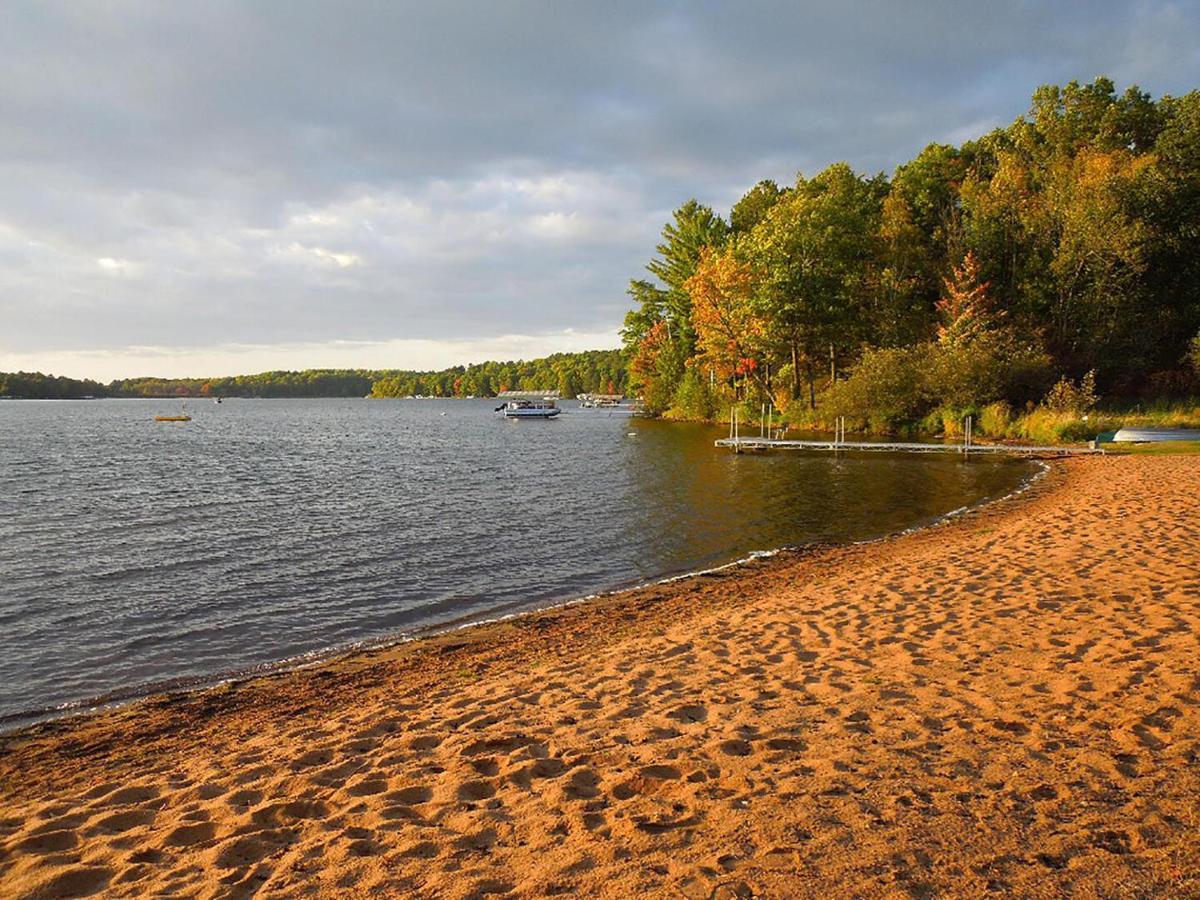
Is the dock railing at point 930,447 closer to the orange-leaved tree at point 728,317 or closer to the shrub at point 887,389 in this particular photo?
the shrub at point 887,389

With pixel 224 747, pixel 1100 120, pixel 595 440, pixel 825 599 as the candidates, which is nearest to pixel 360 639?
pixel 224 747

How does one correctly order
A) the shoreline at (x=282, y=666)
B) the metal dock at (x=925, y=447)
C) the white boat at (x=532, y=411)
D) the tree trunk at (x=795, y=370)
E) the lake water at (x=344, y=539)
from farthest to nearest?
the white boat at (x=532, y=411)
the tree trunk at (x=795, y=370)
the metal dock at (x=925, y=447)
the lake water at (x=344, y=539)
the shoreline at (x=282, y=666)

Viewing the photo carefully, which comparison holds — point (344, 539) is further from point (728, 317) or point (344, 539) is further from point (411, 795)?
point (728, 317)

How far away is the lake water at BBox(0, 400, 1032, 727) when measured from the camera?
38.3 ft

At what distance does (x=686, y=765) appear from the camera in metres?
5.80

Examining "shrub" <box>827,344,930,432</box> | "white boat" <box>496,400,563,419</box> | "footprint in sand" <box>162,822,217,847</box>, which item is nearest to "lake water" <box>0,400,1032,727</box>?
"footprint in sand" <box>162,822,217,847</box>

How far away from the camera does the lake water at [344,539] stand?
1168 centimetres

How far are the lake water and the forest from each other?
13.5 m

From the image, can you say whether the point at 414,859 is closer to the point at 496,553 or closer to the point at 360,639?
the point at 360,639

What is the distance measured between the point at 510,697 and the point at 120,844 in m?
3.74

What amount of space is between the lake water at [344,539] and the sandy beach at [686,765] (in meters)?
2.29

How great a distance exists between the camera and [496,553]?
58.5 feet

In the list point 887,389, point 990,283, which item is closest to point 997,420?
point 887,389

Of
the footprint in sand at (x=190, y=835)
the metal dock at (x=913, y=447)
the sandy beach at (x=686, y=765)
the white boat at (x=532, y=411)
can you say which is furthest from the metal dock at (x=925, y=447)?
the white boat at (x=532, y=411)
